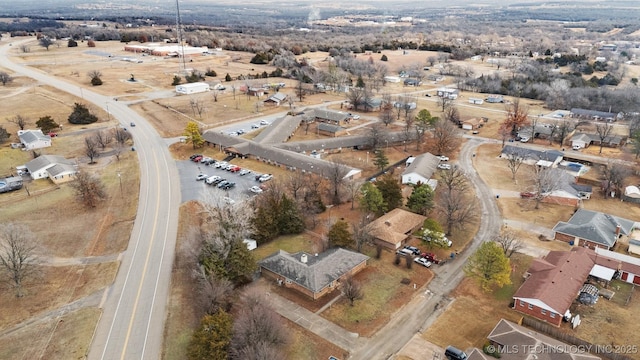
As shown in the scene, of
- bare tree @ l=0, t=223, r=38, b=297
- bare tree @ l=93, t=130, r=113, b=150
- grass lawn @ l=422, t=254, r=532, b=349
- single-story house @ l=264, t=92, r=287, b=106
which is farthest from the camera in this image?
single-story house @ l=264, t=92, r=287, b=106

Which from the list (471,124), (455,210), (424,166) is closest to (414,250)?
(455,210)

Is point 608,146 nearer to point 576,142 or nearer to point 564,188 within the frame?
point 576,142

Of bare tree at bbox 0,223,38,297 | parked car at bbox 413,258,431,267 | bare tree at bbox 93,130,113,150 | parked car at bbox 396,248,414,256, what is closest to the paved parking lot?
bare tree at bbox 93,130,113,150

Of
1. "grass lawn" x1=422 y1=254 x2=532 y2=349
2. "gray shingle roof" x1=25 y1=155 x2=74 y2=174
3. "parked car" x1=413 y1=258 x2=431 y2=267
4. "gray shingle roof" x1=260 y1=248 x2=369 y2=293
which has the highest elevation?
"gray shingle roof" x1=25 y1=155 x2=74 y2=174

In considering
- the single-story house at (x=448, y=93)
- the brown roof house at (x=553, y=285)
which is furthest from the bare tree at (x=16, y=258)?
the single-story house at (x=448, y=93)

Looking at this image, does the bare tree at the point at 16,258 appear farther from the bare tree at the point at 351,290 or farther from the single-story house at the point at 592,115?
the single-story house at the point at 592,115

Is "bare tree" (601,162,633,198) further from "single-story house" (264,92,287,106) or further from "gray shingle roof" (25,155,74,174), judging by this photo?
"gray shingle roof" (25,155,74,174)
